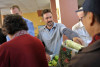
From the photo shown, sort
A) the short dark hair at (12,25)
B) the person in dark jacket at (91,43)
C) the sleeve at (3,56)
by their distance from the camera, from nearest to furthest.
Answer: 1. the person in dark jacket at (91,43)
2. the sleeve at (3,56)
3. the short dark hair at (12,25)

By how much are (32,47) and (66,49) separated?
500 mm

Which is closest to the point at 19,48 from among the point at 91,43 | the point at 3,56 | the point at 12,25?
the point at 3,56

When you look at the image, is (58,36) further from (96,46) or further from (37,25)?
(37,25)

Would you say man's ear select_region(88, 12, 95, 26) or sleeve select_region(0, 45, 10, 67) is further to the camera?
sleeve select_region(0, 45, 10, 67)

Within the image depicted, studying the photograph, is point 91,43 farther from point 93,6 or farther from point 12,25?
point 12,25

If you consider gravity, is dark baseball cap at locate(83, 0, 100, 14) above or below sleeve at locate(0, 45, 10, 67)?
above

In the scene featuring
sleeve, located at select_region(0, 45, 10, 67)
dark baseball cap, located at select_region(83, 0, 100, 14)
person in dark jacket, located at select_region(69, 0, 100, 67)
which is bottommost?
sleeve, located at select_region(0, 45, 10, 67)

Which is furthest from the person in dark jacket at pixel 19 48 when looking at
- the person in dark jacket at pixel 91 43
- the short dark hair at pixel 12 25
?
the person in dark jacket at pixel 91 43

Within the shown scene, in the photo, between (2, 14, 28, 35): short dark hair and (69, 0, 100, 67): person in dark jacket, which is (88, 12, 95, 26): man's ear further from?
(2, 14, 28, 35): short dark hair

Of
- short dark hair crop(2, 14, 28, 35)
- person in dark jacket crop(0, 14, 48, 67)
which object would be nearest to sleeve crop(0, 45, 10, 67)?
person in dark jacket crop(0, 14, 48, 67)

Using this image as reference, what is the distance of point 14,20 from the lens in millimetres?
1349

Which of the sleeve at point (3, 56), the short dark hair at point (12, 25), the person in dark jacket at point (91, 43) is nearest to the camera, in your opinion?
the person in dark jacket at point (91, 43)

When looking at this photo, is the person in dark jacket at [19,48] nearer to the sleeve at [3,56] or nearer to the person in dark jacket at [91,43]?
the sleeve at [3,56]

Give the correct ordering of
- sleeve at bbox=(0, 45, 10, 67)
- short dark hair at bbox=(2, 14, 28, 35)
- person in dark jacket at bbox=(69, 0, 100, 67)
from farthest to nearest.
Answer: short dark hair at bbox=(2, 14, 28, 35) → sleeve at bbox=(0, 45, 10, 67) → person in dark jacket at bbox=(69, 0, 100, 67)
